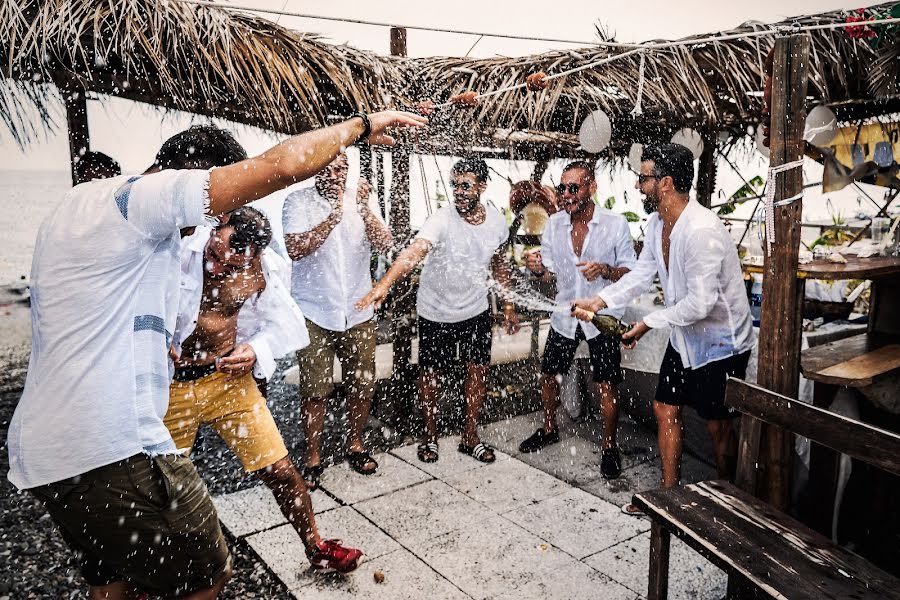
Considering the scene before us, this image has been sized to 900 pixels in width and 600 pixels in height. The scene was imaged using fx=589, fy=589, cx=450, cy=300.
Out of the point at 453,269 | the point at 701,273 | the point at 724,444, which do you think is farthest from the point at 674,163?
the point at 724,444

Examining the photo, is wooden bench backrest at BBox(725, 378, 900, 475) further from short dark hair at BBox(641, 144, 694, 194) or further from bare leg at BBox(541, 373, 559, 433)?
bare leg at BBox(541, 373, 559, 433)

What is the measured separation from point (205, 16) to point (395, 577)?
4170 millimetres

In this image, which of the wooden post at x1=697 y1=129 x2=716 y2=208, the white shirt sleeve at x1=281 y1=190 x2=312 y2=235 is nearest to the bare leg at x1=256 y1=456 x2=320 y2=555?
the white shirt sleeve at x1=281 y1=190 x2=312 y2=235

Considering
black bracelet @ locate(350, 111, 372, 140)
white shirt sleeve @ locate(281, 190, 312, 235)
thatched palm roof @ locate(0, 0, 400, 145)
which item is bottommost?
white shirt sleeve @ locate(281, 190, 312, 235)

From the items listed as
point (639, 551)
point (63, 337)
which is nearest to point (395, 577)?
point (639, 551)

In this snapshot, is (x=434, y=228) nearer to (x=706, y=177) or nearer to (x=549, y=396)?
(x=549, y=396)

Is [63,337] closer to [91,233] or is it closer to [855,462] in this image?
[91,233]

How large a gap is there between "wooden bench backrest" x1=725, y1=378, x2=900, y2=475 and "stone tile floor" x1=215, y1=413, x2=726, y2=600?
3.85ft

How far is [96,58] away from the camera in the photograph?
410cm

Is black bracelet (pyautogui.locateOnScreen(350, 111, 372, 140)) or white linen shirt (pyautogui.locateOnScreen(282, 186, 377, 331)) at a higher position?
black bracelet (pyautogui.locateOnScreen(350, 111, 372, 140))

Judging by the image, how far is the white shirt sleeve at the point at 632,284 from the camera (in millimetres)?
4760

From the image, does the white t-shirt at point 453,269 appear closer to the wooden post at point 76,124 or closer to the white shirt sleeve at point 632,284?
the white shirt sleeve at point 632,284

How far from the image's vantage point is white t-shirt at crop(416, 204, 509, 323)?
503cm

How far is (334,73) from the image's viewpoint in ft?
16.3
